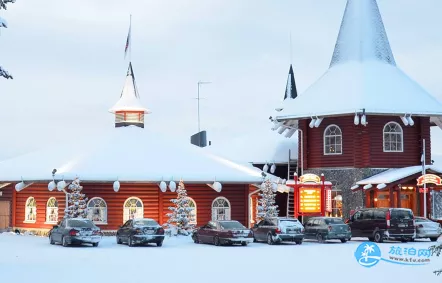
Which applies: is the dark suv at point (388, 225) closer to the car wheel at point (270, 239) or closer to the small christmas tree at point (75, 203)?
the car wheel at point (270, 239)

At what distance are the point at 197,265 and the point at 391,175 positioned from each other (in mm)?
21624

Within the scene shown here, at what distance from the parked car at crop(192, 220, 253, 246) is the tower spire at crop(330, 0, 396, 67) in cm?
1828

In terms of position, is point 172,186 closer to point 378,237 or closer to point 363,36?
point 378,237

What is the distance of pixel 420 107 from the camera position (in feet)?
153

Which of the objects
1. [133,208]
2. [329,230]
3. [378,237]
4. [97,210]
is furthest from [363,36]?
[97,210]

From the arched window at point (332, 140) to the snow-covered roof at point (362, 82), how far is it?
171cm

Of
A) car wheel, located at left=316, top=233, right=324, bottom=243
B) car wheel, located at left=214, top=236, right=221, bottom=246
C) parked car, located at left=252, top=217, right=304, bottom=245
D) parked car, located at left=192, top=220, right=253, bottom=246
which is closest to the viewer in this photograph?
parked car, located at left=192, top=220, right=253, bottom=246

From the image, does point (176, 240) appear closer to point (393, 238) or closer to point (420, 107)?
point (393, 238)

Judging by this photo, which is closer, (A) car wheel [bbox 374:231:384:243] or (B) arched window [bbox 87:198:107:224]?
(A) car wheel [bbox 374:231:384:243]

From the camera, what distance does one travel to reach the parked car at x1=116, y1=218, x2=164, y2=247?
35125 millimetres

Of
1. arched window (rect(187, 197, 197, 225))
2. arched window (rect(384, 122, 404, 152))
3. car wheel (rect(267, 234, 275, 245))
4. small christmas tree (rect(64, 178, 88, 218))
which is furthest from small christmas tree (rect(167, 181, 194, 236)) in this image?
arched window (rect(384, 122, 404, 152))

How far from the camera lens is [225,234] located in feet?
118

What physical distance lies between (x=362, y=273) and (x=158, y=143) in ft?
90.0

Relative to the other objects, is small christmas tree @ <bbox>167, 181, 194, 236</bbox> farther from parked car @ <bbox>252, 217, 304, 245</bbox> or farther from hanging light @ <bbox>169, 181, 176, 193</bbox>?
parked car @ <bbox>252, 217, 304, 245</bbox>
